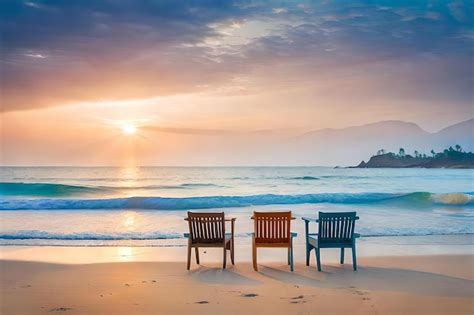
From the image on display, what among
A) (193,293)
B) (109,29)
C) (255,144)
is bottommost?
(193,293)

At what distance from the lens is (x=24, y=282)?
538 centimetres

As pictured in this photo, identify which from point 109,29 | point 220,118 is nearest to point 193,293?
point 109,29

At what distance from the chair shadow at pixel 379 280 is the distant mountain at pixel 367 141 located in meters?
7.65

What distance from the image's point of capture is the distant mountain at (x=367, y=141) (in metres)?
14.1

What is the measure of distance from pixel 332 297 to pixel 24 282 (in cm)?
342

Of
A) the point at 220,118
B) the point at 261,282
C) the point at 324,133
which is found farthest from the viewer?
the point at 324,133

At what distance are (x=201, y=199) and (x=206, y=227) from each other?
417 inches

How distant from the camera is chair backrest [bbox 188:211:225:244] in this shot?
591cm

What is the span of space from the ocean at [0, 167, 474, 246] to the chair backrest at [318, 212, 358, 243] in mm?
2612

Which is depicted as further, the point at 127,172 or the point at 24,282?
the point at 127,172

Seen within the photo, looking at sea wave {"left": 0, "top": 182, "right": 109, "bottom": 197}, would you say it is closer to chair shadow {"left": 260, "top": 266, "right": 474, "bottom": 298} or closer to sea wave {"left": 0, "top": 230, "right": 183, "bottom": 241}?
sea wave {"left": 0, "top": 230, "right": 183, "bottom": 241}

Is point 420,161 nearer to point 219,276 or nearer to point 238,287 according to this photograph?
point 219,276

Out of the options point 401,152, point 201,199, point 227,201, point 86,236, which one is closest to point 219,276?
point 86,236

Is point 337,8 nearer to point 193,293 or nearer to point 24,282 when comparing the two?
point 193,293
